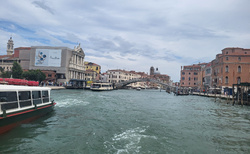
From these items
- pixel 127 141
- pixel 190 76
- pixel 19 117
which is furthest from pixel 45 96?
pixel 190 76

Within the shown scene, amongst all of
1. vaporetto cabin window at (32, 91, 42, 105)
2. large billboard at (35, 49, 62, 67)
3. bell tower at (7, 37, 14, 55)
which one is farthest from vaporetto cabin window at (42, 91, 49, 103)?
bell tower at (7, 37, 14, 55)

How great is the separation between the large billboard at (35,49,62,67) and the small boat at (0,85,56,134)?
5361 cm

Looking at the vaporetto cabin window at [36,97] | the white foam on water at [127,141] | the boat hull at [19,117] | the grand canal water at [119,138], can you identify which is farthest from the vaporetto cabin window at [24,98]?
the white foam on water at [127,141]

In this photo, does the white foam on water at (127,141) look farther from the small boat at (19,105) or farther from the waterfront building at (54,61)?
the waterfront building at (54,61)

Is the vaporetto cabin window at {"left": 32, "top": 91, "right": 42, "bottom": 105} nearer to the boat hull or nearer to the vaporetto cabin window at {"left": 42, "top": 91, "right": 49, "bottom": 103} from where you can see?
the boat hull

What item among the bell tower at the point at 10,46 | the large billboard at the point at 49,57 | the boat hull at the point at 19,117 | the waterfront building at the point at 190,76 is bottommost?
the boat hull at the point at 19,117

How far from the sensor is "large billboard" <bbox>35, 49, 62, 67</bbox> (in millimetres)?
62438

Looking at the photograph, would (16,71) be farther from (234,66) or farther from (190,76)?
(190,76)

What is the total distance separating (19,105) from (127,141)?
5.96 metres

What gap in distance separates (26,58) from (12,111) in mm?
67880

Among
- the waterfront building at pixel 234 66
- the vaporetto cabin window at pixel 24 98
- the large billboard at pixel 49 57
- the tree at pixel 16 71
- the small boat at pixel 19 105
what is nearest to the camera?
the small boat at pixel 19 105

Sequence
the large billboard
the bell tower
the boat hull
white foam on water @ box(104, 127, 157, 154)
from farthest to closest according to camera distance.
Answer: the bell tower, the large billboard, the boat hull, white foam on water @ box(104, 127, 157, 154)

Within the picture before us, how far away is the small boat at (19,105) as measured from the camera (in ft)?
26.7

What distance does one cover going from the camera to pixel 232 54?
3694cm
